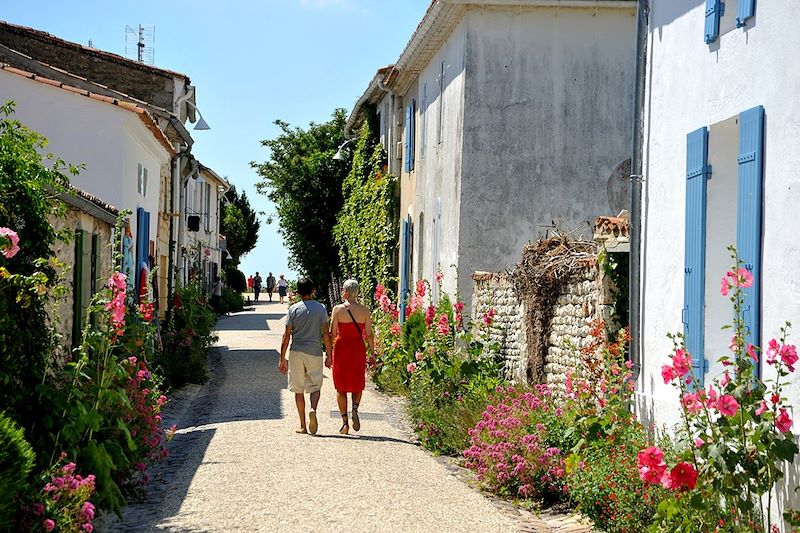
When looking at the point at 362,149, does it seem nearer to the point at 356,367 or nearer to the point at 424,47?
the point at 424,47

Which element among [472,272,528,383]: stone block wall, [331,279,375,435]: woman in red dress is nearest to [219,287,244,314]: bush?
[472,272,528,383]: stone block wall

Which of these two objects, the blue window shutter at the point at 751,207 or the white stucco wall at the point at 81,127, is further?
the white stucco wall at the point at 81,127

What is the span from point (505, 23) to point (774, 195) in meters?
10.2

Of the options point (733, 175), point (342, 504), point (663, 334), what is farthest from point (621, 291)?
point (342, 504)

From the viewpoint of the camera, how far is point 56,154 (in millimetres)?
16344

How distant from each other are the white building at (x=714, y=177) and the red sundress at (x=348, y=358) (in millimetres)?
3964

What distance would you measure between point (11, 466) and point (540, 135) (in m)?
11.8

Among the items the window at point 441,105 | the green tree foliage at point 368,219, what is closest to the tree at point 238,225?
the green tree foliage at point 368,219

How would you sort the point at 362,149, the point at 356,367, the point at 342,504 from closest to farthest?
the point at 342,504 → the point at 356,367 → the point at 362,149

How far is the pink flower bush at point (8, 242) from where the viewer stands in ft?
20.9

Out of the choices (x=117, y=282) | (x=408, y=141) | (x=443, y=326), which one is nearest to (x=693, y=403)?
(x=117, y=282)

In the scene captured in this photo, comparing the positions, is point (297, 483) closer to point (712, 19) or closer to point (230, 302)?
point (712, 19)

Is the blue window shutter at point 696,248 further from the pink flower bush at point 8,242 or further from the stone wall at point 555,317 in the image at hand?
the pink flower bush at point 8,242

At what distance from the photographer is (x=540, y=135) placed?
16250mm
